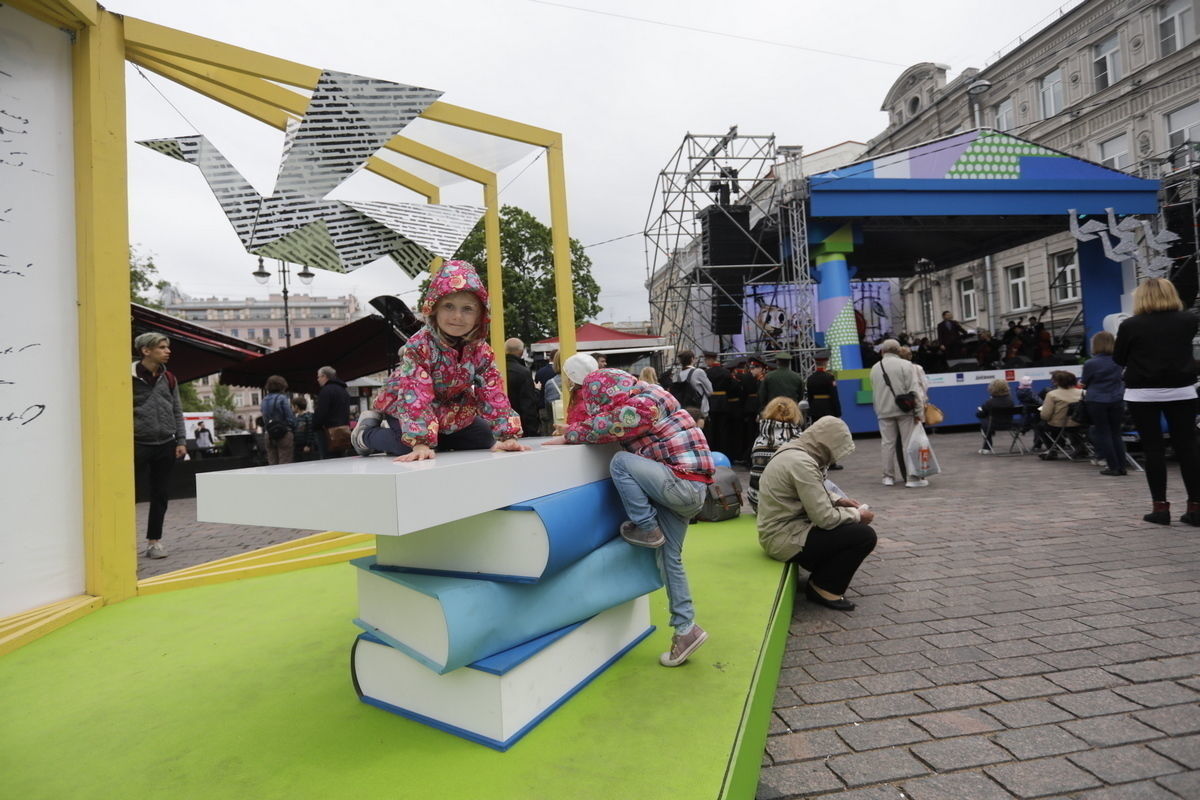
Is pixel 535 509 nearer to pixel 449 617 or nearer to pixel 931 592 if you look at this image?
pixel 449 617

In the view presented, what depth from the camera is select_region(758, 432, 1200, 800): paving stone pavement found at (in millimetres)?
Answer: 1959

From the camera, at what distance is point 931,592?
371 centimetres

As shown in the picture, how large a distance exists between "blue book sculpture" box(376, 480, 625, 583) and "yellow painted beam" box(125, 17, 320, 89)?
120 inches

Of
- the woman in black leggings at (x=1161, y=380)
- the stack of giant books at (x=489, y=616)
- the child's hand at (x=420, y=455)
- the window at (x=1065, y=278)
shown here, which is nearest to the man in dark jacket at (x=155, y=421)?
the stack of giant books at (x=489, y=616)

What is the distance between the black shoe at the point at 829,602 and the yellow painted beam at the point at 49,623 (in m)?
4.07

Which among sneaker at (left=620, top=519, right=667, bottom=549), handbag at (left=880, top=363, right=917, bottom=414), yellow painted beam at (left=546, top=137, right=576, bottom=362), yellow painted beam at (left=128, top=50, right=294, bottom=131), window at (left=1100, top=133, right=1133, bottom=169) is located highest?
window at (left=1100, top=133, right=1133, bottom=169)

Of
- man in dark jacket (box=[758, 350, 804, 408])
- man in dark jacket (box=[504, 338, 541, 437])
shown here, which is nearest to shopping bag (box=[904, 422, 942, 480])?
man in dark jacket (box=[758, 350, 804, 408])

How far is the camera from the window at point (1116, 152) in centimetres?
2075

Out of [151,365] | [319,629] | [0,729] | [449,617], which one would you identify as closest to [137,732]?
[0,729]

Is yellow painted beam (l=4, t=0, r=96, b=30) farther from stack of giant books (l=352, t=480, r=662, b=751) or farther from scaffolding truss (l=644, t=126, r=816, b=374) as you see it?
scaffolding truss (l=644, t=126, r=816, b=374)

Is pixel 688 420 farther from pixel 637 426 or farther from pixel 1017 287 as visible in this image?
pixel 1017 287

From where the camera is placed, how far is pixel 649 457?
104 inches

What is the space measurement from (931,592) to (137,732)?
3.90 meters

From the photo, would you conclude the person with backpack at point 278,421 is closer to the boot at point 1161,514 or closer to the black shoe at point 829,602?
the black shoe at point 829,602
